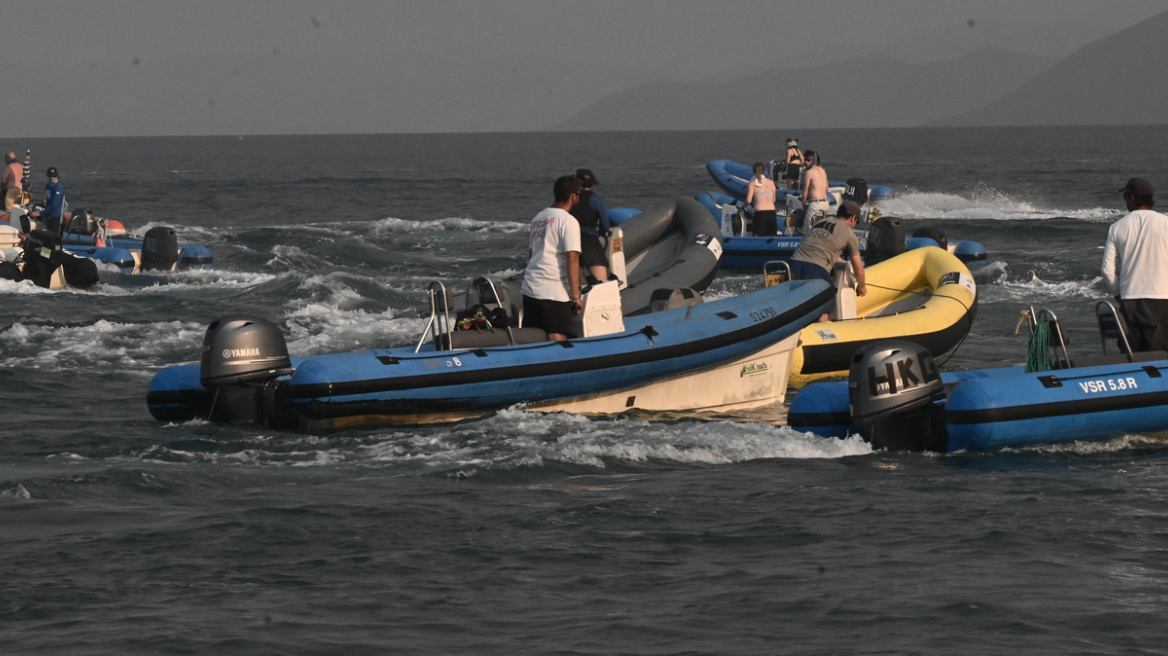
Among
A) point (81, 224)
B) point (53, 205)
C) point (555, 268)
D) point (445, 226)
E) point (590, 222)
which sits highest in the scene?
point (53, 205)

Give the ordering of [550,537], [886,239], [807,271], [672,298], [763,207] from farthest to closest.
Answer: [763,207] → [886,239] → [807,271] → [672,298] → [550,537]

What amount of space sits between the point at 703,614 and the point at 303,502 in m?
2.59

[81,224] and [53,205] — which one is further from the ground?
[53,205]

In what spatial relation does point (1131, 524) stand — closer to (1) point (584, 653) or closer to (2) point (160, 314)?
(1) point (584, 653)

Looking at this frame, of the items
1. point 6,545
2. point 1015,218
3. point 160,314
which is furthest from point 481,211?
point 6,545

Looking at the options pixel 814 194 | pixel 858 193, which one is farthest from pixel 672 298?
pixel 858 193

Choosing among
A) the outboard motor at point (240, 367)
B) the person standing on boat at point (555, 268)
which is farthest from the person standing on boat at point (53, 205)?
the person standing on boat at point (555, 268)

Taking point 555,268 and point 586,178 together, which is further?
point 586,178

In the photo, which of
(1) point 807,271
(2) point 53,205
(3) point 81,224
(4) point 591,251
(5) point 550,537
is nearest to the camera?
(5) point 550,537

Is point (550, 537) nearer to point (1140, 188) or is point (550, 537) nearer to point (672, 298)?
point (1140, 188)

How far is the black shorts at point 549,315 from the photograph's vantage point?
9539mm

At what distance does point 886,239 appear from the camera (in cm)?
1540

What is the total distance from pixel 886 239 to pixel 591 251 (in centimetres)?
602

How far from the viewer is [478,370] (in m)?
9.21
